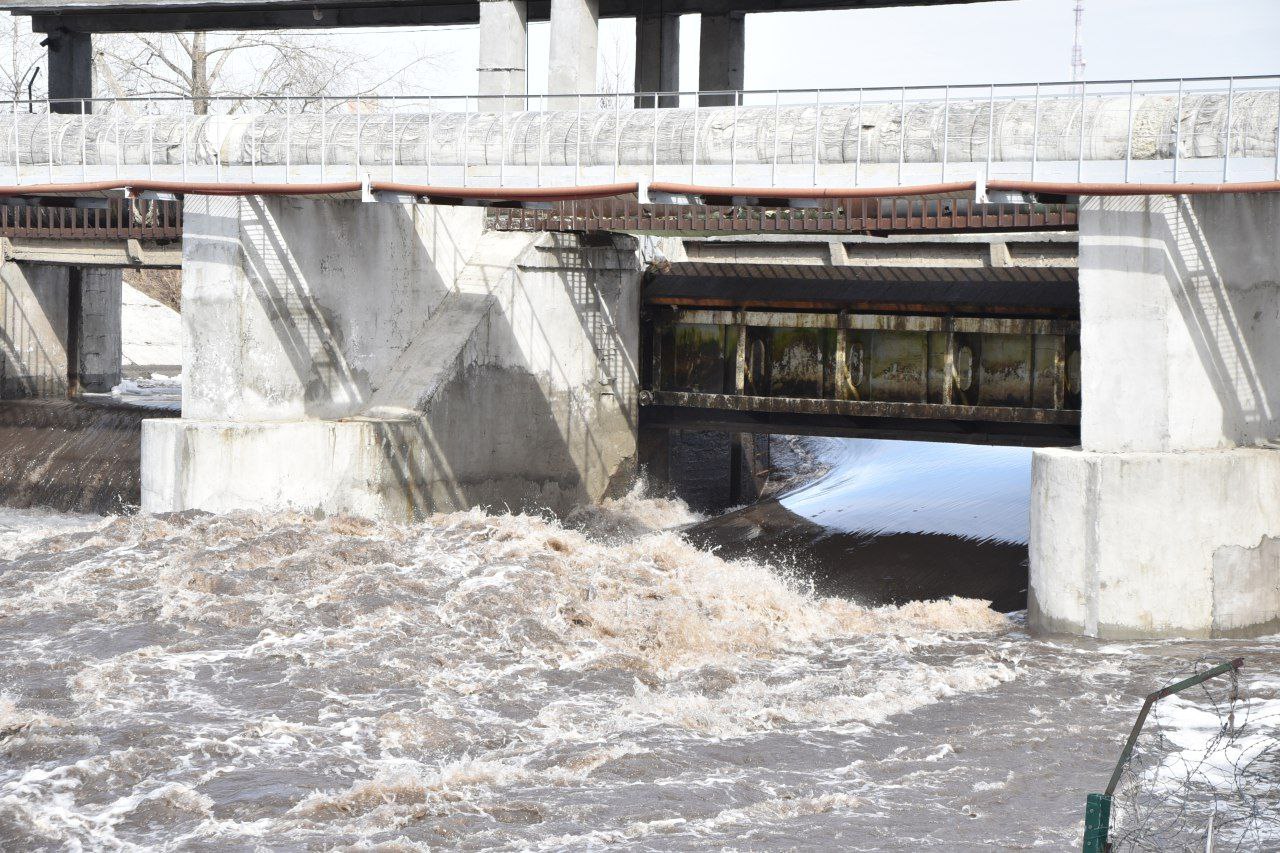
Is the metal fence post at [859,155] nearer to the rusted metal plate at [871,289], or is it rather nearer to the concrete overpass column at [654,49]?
the rusted metal plate at [871,289]

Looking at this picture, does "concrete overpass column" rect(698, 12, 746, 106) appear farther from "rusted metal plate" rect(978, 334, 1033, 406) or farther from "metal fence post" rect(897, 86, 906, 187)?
"metal fence post" rect(897, 86, 906, 187)

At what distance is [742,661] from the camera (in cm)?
1294

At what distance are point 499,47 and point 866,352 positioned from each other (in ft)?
27.3

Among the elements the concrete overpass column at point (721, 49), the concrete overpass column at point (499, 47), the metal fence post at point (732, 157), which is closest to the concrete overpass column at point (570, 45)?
the concrete overpass column at point (499, 47)

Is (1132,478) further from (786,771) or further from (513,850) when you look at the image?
(513,850)

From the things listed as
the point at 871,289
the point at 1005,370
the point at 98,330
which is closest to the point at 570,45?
the point at 871,289

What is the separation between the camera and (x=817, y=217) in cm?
1709

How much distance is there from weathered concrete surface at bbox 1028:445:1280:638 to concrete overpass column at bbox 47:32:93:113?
25.0m

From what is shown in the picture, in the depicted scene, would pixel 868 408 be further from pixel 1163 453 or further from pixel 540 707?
pixel 540 707

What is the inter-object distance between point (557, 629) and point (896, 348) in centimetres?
822

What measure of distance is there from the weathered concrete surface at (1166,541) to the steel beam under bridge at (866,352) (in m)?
4.77

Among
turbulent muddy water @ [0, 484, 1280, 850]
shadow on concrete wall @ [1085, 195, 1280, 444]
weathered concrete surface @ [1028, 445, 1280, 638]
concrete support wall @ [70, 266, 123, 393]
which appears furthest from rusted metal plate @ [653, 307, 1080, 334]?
concrete support wall @ [70, 266, 123, 393]

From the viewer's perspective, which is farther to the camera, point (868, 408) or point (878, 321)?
point (878, 321)

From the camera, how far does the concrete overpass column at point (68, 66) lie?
30266 mm
